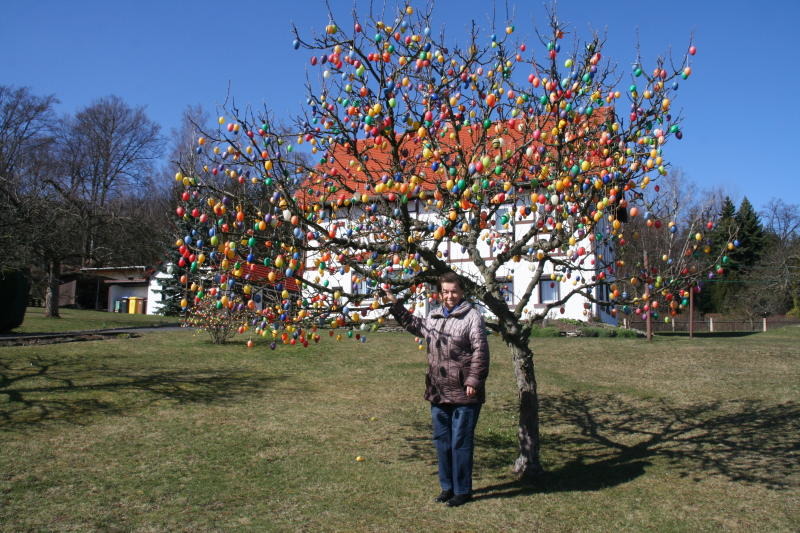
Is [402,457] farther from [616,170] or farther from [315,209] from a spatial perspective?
[616,170]

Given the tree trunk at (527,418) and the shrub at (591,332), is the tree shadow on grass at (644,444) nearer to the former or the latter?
the tree trunk at (527,418)

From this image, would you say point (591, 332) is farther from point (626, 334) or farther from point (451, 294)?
point (451, 294)

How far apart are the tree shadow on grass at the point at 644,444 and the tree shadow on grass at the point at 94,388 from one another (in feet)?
13.2

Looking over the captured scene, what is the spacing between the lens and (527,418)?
20.8ft

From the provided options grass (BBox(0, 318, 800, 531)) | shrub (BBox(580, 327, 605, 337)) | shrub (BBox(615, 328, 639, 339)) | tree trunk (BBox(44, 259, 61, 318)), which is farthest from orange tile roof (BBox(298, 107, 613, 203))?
tree trunk (BBox(44, 259, 61, 318))

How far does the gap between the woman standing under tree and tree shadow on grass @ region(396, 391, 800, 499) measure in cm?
55

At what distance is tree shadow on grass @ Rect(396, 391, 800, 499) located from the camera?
629 centimetres

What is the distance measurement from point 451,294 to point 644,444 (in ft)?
13.5

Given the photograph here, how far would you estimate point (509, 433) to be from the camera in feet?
26.3

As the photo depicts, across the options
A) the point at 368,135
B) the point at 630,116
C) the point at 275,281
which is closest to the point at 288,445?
the point at 275,281

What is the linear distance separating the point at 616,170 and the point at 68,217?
60.8 ft

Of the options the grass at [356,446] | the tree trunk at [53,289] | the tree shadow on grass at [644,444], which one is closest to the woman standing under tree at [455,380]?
the grass at [356,446]

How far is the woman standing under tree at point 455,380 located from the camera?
5.00 meters

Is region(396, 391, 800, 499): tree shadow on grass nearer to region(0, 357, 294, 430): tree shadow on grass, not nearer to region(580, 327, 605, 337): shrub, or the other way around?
region(0, 357, 294, 430): tree shadow on grass
